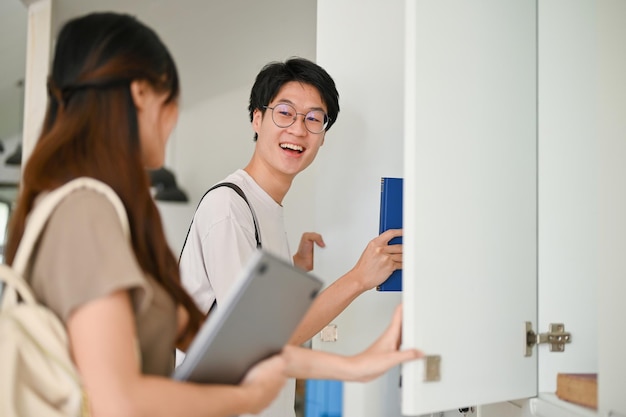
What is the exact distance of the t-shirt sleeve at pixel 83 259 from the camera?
851mm

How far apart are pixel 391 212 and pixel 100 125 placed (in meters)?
0.95

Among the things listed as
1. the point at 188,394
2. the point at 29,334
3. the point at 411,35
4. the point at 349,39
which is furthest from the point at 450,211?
the point at 349,39

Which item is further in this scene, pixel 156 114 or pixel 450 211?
pixel 450 211

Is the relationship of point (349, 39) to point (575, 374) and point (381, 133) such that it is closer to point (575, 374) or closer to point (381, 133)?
point (381, 133)

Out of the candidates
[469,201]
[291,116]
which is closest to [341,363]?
[469,201]

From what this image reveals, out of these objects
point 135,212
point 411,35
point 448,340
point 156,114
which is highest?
point 411,35

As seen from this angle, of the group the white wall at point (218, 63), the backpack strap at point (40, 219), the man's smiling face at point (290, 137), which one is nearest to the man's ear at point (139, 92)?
the backpack strap at point (40, 219)

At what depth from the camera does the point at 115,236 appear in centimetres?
89

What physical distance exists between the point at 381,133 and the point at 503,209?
2.36 feet

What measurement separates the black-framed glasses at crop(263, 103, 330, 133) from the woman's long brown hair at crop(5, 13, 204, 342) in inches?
31.9

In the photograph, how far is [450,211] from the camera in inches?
51.4

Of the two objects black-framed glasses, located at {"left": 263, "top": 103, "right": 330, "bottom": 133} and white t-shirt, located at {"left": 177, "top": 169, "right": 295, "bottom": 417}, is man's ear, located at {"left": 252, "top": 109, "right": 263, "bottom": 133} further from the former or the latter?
white t-shirt, located at {"left": 177, "top": 169, "right": 295, "bottom": 417}

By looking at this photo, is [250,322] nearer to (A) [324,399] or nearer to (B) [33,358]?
(B) [33,358]

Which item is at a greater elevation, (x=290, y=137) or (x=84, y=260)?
(x=290, y=137)
